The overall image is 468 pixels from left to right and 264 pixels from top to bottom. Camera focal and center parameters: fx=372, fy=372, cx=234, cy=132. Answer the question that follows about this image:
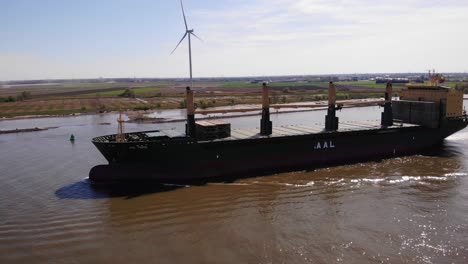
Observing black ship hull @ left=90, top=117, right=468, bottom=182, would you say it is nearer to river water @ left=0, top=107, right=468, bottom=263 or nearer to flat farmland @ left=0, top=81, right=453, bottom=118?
river water @ left=0, top=107, right=468, bottom=263

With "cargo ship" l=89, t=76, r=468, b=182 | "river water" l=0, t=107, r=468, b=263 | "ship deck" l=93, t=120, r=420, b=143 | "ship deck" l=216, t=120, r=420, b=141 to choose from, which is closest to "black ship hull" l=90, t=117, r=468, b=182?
"cargo ship" l=89, t=76, r=468, b=182

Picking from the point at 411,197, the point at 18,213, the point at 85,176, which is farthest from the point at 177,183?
the point at 411,197

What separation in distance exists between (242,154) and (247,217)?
7091 mm

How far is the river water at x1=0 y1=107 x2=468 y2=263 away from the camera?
45.1ft

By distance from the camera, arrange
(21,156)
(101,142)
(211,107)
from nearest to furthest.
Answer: (101,142) < (21,156) < (211,107)

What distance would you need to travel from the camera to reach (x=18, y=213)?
17609 millimetres

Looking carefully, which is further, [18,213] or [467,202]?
[467,202]

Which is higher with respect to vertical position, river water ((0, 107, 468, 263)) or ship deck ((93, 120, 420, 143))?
ship deck ((93, 120, 420, 143))

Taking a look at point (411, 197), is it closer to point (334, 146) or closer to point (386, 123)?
point (334, 146)

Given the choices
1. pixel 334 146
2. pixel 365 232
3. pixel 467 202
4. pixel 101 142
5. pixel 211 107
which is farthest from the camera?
pixel 211 107

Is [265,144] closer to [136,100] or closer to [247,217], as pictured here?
[247,217]

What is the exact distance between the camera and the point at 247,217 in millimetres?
17062

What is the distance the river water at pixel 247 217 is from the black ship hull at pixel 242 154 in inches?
43.6

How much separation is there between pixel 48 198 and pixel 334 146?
18.5m
